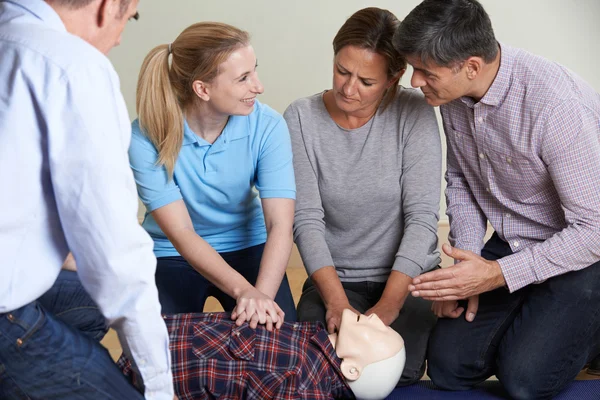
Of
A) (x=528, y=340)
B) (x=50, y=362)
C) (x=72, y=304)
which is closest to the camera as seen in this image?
(x=50, y=362)

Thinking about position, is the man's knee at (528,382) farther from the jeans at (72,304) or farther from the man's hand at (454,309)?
the jeans at (72,304)

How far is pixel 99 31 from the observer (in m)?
1.19

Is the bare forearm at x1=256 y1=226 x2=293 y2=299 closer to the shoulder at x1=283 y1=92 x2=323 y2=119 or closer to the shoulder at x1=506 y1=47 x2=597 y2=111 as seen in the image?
→ the shoulder at x1=283 y1=92 x2=323 y2=119

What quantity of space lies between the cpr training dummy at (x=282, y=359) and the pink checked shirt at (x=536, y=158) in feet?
1.35

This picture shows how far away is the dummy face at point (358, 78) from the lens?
1979 millimetres

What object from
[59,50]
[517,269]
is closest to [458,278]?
[517,269]

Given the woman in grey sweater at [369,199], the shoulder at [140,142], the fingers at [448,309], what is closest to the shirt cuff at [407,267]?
the woman in grey sweater at [369,199]

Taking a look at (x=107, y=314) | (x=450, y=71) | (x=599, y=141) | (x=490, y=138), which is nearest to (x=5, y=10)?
(x=107, y=314)

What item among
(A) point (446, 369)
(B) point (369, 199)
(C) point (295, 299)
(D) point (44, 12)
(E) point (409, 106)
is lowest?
(C) point (295, 299)

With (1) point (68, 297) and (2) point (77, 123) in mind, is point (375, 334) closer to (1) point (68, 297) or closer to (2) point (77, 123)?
(1) point (68, 297)

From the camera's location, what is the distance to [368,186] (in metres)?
2.16

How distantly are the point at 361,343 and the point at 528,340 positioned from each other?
0.47 metres

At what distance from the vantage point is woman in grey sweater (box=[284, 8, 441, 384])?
2.07 meters

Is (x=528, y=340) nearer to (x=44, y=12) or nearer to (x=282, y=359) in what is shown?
(x=282, y=359)
